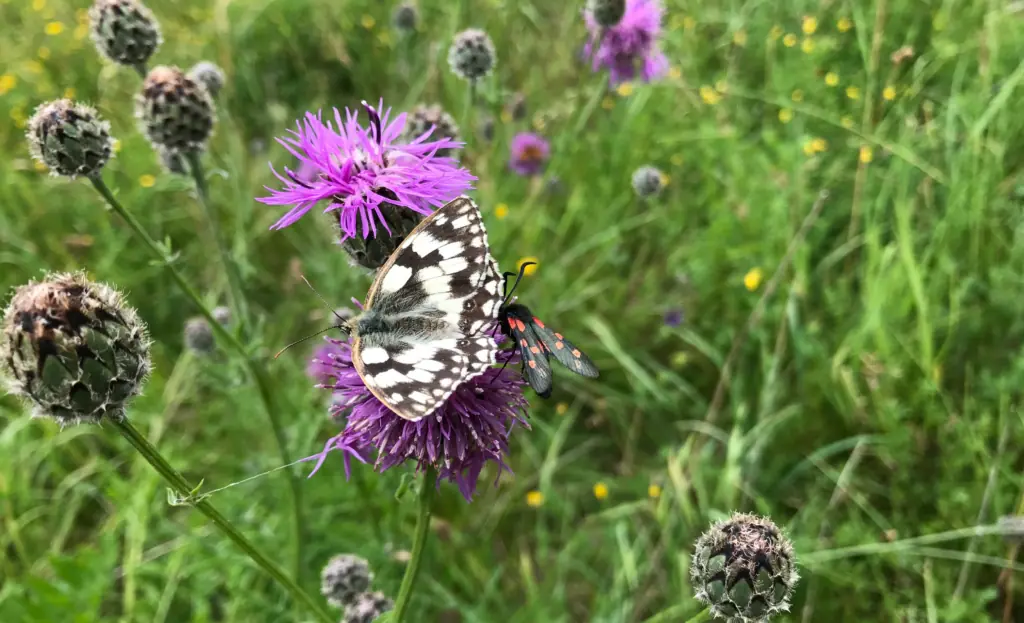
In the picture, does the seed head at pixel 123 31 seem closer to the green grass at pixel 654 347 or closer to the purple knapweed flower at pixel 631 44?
the green grass at pixel 654 347

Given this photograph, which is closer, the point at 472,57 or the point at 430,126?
the point at 430,126

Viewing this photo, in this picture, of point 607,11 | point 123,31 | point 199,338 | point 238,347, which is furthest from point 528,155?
point 238,347

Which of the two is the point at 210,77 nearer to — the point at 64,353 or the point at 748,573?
the point at 64,353

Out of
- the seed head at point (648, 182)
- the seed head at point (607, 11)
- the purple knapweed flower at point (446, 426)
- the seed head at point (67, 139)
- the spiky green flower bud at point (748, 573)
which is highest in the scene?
the seed head at point (607, 11)

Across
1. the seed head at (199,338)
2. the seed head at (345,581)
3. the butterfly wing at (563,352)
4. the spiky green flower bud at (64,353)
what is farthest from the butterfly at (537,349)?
the seed head at (199,338)

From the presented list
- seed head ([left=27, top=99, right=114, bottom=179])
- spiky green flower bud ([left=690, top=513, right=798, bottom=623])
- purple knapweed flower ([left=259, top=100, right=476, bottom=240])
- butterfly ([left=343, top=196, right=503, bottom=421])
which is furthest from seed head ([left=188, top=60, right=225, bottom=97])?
spiky green flower bud ([left=690, top=513, right=798, bottom=623])

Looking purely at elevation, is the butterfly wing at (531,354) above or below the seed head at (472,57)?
below

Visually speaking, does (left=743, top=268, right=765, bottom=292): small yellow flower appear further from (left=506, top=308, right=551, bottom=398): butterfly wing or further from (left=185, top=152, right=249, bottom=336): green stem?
(left=185, top=152, right=249, bottom=336): green stem
